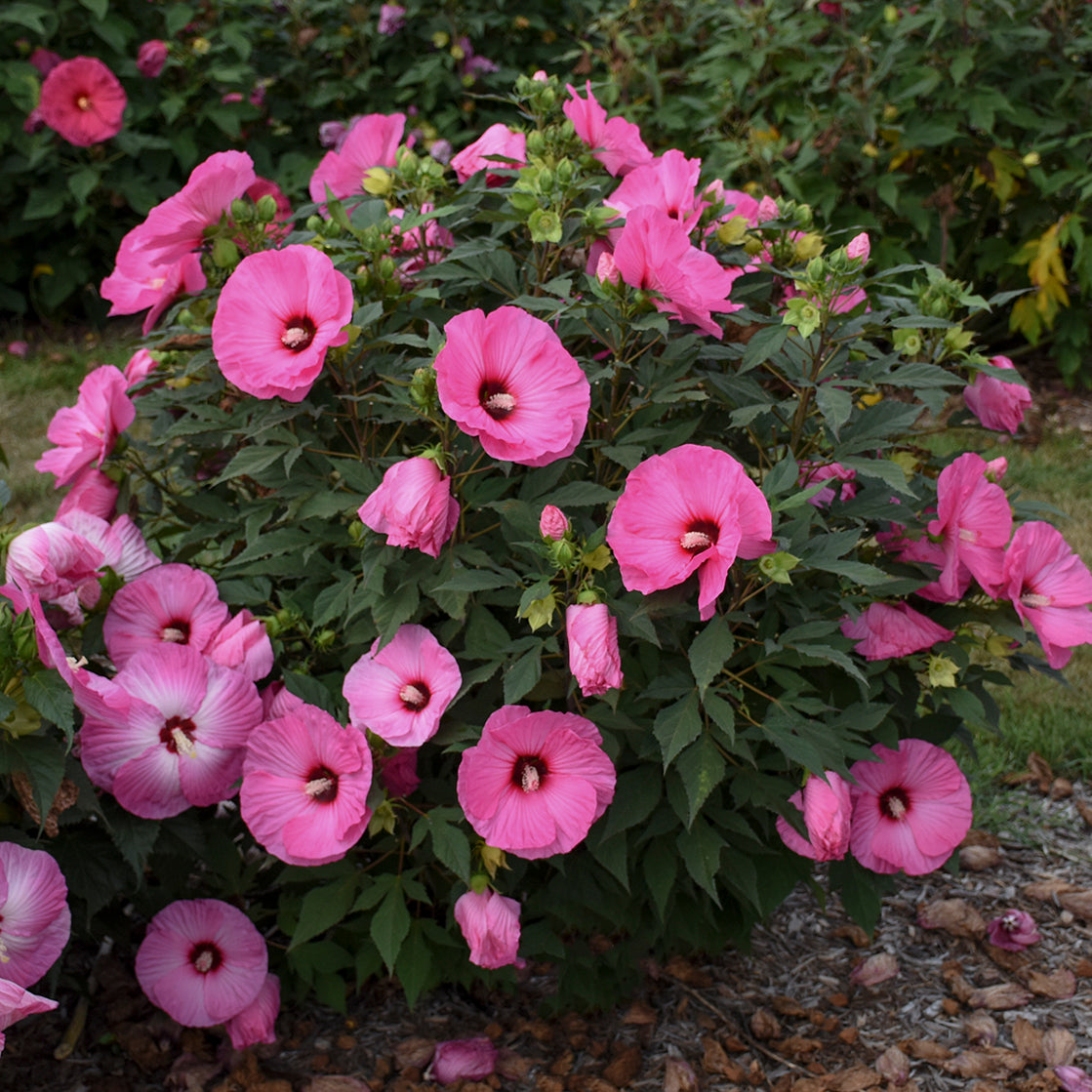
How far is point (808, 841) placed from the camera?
1643mm

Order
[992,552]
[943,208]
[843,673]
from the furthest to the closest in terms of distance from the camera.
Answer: [943,208], [843,673], [992,552]

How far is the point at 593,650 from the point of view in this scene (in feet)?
4.49

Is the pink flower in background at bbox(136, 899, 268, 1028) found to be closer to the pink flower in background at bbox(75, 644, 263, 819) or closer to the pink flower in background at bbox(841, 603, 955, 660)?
the pink flower in background at bbox(75, 644, 263, 819)

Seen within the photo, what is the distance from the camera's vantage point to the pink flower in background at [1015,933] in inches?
84.4

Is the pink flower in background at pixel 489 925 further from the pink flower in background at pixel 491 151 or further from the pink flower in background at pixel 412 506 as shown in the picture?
the pink flower in background at pixel 491 151

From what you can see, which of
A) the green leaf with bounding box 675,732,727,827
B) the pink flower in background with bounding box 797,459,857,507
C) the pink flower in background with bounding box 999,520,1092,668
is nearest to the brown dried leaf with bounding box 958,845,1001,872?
the pink flower in background with bounding box 999,520,1092,668

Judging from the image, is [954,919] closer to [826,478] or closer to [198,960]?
[826,478]

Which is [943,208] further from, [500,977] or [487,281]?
[500,977]

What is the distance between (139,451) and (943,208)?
312cm

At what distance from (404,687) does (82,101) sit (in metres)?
3.97

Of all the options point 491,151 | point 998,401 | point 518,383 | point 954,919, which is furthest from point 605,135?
point 954,919

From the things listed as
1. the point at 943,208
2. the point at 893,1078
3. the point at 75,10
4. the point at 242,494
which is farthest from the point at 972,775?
the point at 75,10

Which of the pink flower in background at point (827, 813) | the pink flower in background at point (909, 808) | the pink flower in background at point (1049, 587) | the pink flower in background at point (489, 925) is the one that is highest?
the pink flower in background at point (1049, 587)

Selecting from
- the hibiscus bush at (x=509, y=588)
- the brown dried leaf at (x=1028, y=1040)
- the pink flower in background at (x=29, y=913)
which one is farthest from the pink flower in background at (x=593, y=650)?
the brown dried leaf at (x=1028, y=1040)
